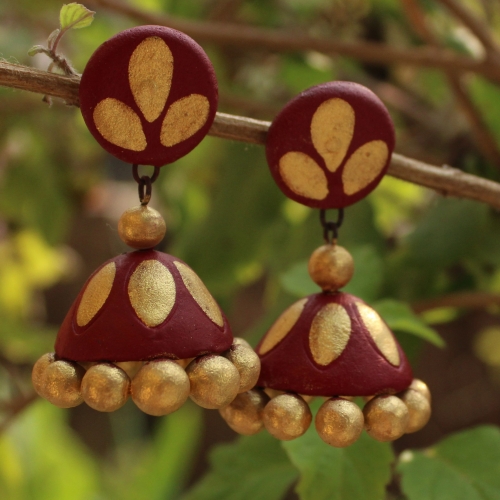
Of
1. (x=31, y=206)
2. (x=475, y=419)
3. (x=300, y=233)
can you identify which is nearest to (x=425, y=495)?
(x=300, y=233)

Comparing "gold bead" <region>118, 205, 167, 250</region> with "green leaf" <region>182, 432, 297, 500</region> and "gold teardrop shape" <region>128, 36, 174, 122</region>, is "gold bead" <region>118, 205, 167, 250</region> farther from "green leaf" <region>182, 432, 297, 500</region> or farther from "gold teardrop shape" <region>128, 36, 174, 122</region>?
"green leaf" <region>182, 432, 297, 500</region>

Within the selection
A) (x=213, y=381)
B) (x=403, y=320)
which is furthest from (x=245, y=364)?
(x=403, y=320)

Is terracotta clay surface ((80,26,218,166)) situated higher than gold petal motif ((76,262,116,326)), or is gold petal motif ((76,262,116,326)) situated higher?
terracotta clay surface ((80,26,218,166))

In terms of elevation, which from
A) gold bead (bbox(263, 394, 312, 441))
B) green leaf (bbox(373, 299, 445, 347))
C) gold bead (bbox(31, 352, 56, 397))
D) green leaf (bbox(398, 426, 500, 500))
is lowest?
green leaf (bbox(398, 426, 500, 500))

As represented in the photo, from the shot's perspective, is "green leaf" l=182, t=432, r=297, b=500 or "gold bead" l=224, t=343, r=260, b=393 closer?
"gold bead" l=224, t=343, r=260, b=393

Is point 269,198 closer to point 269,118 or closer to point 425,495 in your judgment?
point 269,118

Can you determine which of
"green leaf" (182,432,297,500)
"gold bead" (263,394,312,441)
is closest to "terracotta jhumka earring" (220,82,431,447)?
"gold bead" (263,394,312,441)
